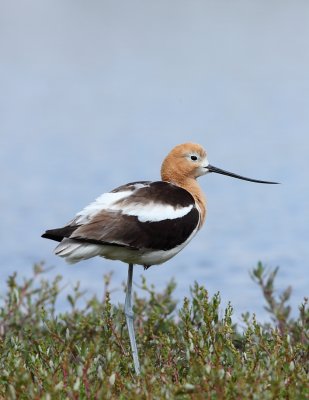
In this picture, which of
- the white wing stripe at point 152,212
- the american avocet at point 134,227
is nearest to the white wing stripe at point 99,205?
the american avocet at point 134,227

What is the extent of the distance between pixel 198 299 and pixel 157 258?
2.54 ft

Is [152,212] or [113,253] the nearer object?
[113,253]

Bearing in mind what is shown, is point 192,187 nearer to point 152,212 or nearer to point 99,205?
point 152,212

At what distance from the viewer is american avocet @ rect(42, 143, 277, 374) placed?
6.55 meters

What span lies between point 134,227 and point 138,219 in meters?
0.10

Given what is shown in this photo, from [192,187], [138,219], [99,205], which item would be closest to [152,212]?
[138,219]

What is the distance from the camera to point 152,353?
684 cm

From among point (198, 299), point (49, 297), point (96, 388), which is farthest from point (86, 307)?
point (96, 388)

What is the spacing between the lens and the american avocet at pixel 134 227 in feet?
21.5

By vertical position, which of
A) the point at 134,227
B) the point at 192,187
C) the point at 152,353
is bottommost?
the point at 152,353

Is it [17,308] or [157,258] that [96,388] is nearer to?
[157,258]

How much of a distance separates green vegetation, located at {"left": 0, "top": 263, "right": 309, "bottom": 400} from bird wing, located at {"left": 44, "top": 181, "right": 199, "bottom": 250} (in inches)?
17.7

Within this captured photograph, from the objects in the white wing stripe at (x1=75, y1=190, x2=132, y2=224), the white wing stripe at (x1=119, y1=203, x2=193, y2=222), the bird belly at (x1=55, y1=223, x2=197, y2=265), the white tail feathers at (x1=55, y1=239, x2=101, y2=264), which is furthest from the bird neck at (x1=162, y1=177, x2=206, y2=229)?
the white tail feathers at (x1=55, y1=239, x2=101, y2=264)

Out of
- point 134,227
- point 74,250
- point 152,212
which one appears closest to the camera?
point 74,250
